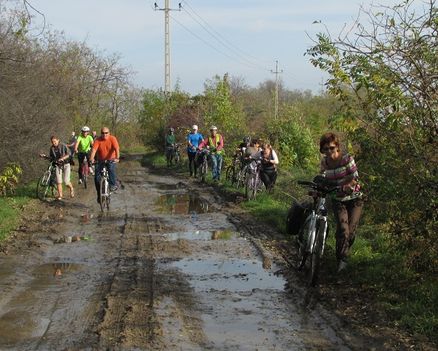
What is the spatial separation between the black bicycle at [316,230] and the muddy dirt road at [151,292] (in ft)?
1.27

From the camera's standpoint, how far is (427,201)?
6332mm

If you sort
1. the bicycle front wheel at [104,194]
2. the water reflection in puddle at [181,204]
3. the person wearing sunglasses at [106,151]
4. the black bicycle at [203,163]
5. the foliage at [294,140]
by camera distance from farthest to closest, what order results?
the foliage at [294,140] → the black bicycle at [203,163] → the person wearing sunglasses at [106,151] → the water reflection in puddle at [181,204] → the bicycle front wheel at [104,194]

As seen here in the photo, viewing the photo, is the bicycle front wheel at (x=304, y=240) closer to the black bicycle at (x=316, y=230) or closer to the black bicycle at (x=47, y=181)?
the black bicycle at (x=316, y=230)

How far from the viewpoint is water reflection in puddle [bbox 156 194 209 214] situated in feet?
46.3

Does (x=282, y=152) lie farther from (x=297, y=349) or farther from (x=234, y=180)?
(x=297, y=349)

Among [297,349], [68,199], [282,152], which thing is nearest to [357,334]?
[297,349]

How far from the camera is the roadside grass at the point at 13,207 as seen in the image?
440 inches

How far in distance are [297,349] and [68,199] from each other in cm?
1203

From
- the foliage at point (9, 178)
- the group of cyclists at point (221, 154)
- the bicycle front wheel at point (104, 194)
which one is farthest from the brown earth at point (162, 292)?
the group of cyclists at point (221, 154)

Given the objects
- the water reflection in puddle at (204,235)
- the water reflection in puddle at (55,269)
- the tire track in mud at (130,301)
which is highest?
the water reflection in puddle at (204,235)

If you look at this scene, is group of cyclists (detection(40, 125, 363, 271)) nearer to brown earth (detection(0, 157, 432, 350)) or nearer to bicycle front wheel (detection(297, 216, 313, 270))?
bicycle front wheel (detection(297, 216, 313, 270))

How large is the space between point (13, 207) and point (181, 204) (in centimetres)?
426

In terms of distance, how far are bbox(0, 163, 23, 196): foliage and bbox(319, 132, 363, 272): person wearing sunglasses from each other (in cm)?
1008

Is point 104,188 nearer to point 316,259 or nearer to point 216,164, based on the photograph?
point 216,164
